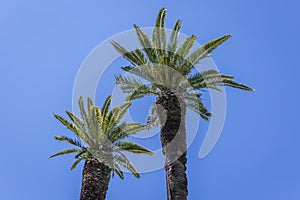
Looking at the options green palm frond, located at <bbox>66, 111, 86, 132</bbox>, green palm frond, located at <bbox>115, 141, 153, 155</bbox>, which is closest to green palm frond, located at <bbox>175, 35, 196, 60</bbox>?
green palm frond, located at <bbox>115, 141, 153, 155</bbox>

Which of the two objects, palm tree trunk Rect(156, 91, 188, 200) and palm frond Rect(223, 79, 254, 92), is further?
palm frond Rect(223, 79, 254, 92)

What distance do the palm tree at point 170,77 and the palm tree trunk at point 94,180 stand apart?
371cm

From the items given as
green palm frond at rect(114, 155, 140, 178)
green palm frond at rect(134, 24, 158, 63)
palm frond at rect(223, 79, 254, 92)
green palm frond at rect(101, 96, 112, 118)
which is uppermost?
green palm frond at rect(134, 24, 158, 63)

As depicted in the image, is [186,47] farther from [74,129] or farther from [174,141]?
[74,129]

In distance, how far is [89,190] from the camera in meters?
20.5

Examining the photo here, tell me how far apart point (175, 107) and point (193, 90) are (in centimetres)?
198

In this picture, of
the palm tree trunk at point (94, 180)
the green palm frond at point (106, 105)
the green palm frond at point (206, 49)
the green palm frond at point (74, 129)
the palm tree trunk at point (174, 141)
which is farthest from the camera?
the green palm frond at point (106, 105)

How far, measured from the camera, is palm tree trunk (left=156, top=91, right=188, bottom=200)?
57.8 feet

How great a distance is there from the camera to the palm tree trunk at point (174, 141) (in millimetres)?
17625

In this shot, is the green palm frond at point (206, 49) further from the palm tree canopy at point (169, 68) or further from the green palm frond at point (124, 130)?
the green palm frond at point (124, 130)

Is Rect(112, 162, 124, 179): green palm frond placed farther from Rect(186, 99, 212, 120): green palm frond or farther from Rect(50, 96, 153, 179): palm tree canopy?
Rect(186, 99, 212, 120): green palm frond

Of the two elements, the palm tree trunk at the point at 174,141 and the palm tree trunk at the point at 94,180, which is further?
the palm tree trunk at the point at 94,180

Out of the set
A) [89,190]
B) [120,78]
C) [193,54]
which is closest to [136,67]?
[120,78]

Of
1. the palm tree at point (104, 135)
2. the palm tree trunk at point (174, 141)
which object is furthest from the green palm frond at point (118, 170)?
the palm tree trunk at point (174, 141)
